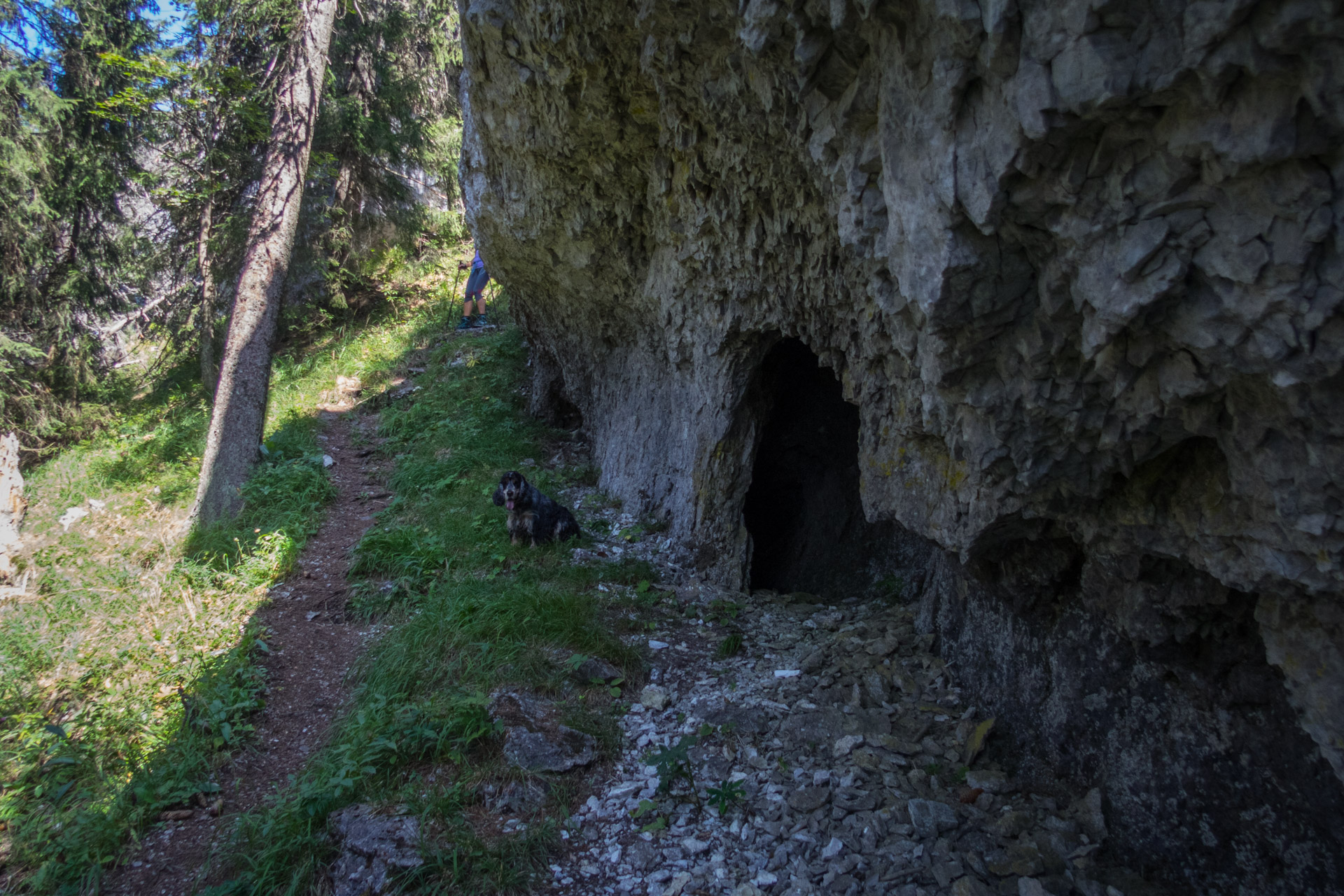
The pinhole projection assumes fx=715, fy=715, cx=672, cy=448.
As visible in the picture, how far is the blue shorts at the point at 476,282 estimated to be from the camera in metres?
14.9

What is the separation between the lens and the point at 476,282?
15.0 m

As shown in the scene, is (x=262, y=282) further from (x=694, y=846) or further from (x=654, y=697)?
(x=694, y=846)

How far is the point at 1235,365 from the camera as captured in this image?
2.12 metres

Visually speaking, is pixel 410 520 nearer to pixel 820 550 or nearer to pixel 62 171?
pixel 820 550

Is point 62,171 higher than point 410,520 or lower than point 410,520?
higher

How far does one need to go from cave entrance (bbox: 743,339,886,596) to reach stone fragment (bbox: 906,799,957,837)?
3.56 meters

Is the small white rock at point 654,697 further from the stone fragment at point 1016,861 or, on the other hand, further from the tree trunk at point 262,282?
the tree trunk at point 262,282

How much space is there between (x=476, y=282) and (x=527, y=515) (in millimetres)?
9249

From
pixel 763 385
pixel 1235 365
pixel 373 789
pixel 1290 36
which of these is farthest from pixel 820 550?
pixel 1290 36

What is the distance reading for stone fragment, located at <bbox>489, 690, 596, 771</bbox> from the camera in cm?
403

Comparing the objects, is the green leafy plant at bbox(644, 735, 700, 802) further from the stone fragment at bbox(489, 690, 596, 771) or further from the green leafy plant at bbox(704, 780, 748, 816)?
the stone fragment at bbox(489, 690, 596, 771)

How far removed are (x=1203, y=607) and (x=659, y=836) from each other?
2698 millimetres

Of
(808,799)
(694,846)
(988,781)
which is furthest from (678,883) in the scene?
(988,781)

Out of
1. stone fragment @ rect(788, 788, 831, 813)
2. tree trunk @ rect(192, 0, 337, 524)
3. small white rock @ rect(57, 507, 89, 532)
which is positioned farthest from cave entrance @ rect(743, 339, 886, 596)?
small white rock @ rect(57, 507, 89, 532)
